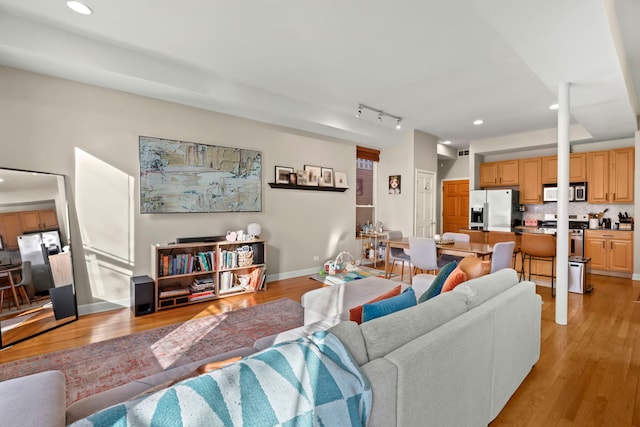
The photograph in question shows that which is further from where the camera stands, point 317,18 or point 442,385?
point 317,18

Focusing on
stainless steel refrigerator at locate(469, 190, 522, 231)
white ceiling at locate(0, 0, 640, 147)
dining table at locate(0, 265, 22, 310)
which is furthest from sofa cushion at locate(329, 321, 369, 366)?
stainless steel refrigerator at locate(469, 190, 522, 231)

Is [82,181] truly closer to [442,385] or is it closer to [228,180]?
[228,180]

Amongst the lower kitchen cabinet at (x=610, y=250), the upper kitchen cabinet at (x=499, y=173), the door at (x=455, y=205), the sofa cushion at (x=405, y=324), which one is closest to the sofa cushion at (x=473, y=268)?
the sofa cushion at (x=405, y=324)

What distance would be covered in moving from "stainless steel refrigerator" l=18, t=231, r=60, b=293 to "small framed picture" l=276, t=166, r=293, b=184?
2.99 metres

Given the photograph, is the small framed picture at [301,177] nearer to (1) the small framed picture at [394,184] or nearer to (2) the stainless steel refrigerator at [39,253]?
(1) the small framed picture at [394,184]

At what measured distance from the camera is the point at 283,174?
17.1 ft

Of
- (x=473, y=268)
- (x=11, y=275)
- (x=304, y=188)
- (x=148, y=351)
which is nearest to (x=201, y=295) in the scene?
(x=148, y=351)

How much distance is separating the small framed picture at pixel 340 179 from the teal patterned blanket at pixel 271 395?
5023 millimetres

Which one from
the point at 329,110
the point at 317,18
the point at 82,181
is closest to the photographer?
the point at 317,18

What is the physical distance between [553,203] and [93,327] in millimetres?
8125

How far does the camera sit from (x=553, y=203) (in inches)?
253

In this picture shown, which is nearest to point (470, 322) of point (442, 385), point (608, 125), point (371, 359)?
point (442, 385)

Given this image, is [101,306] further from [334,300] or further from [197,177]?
[334,300]

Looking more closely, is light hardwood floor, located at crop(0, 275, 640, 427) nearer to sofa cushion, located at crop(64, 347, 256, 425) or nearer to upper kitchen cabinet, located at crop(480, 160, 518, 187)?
sofa cushion, located at crop(64, 347, 256, 425)
